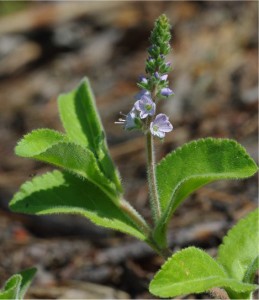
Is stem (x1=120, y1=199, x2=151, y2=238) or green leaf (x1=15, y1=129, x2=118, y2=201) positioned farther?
stem (x1=120, y1=199, x2=151, y2=238)

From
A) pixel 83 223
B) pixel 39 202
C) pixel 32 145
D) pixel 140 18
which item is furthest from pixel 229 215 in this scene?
pixel 140 18

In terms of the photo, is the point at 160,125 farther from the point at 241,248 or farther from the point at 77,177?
the point at 241,248

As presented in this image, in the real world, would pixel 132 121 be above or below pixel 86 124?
above

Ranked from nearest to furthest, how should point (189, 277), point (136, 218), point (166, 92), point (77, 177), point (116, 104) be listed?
point (189, 277) < point (166, 92) < point (136, 218) < point (77, 177) < point (116, 104)

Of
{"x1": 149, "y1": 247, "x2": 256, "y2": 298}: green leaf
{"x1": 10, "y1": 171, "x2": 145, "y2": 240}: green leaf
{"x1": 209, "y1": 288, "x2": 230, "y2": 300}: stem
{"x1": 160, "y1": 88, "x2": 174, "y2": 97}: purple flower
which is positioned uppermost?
{"x1": 160, "y1": 88, "x2": 174, "y2": 97}: purple flower

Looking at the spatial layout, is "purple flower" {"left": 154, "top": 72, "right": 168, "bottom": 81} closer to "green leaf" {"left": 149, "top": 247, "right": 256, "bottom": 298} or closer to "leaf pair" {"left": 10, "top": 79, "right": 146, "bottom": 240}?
"leaf pair" {"left": 10, "top": 79, "right": 146, "bottom": 240}

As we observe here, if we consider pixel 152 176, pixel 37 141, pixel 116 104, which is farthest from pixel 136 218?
pixel 116 104

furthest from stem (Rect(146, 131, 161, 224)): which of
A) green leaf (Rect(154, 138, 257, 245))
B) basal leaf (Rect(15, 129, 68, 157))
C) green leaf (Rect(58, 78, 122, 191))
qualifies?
basal leaf (Rect(15, 129, 68, 157))
